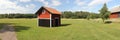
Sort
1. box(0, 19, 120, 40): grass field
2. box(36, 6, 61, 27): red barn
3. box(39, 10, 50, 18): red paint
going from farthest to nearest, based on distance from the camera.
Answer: box(39, 10, 50, 18): red paint, box(36, 6, 61, 27): red barn, box(0, 19, 120, 40): grass field

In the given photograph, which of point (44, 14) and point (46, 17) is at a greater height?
point (44, 14)

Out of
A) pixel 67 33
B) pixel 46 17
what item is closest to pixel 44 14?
pixel 46 17

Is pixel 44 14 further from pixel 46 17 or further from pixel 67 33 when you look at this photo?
pixel 67 33

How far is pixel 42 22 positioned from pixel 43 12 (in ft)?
8.04

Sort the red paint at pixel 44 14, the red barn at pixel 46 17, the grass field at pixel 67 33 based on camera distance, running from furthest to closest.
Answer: the red paint at pixel 44 14
the red barn at pixel 46 17
the grass field at pixel 67 33

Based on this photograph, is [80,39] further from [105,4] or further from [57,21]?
[105,4]

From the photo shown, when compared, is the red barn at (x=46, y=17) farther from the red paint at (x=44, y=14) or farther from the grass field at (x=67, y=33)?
the grass field at (x=67, y=33)

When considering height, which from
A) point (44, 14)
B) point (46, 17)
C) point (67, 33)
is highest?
point (44, 14)

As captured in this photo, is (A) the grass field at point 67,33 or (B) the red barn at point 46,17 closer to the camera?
(A) the grass field at point 67,33

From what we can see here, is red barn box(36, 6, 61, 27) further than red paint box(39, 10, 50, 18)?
No

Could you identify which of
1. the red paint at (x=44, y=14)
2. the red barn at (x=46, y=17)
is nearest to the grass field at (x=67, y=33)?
the red barn at (x=46, y=17)

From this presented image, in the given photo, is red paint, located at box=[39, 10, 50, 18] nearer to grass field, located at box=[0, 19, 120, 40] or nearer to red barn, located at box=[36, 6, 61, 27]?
red barn, located at box=[36, 6, 61, 27]

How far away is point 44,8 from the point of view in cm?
4309

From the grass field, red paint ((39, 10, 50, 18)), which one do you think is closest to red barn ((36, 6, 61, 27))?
red paint ((39, 10, 50, 18))
